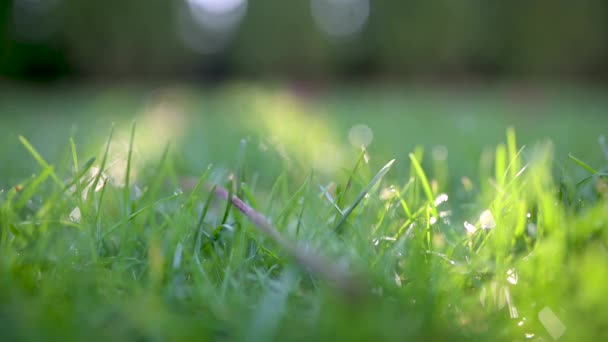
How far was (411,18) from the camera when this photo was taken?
9.70 m

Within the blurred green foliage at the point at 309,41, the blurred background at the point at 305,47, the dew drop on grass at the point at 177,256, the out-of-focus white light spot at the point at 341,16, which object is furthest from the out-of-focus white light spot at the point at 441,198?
the out-of-focus white light spot at the point at 341,16

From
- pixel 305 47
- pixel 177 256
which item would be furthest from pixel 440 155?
pixel 305 47

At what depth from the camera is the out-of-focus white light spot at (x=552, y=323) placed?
1.61 ft

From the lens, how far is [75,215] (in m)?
0.78

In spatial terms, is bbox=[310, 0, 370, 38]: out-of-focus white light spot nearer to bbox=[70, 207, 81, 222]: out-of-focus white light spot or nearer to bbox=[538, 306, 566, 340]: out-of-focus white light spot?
bbox=[70, 207, 81, 222]: out-of-focus white light spot

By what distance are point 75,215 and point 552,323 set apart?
0.68 meters

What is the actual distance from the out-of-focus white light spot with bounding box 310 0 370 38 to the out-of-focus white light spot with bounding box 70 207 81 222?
32.4 ft

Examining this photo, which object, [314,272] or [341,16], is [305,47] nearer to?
[341,16]

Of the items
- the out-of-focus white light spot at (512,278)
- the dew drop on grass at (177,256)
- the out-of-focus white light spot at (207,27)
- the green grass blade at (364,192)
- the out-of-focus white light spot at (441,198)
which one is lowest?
the dew drop on grass at (177,256)

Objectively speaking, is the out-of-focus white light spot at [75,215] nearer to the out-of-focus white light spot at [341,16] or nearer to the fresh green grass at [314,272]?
the fresh green grass at [314,272]

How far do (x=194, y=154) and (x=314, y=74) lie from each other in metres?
8.96

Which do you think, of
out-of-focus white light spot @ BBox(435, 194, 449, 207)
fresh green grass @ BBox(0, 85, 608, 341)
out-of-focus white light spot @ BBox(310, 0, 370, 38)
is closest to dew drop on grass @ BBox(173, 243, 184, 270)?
fresh green grass @ BBox(0, 85, 608, 341)

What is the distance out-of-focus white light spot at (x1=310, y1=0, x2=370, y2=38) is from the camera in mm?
10289

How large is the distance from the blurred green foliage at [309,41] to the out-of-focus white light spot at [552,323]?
951 centimetres
